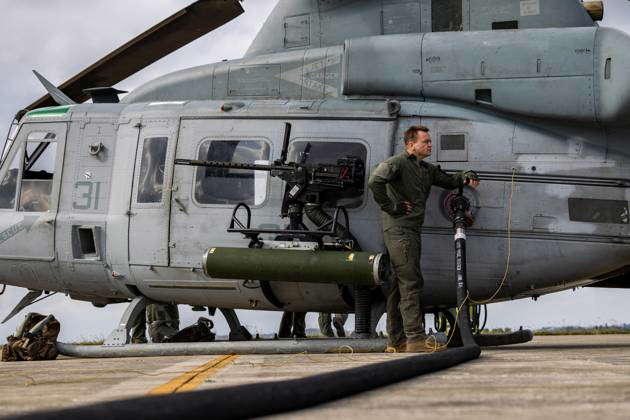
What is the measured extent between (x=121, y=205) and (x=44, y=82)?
2.26 meters

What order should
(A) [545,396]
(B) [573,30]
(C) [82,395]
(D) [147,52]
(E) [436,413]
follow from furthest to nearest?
(D) [147,52] < (B) [573,30] < (C) [82,395] < (A) [545,396] < (E) [436,413]

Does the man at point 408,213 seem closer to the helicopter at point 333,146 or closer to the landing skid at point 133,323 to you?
the helicopter at point 333,146

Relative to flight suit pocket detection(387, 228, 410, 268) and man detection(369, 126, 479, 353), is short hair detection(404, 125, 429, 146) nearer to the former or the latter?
man detection(369, 126, 479, 353)

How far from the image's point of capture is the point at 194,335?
929cm

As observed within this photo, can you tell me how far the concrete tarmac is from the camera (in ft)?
8.91

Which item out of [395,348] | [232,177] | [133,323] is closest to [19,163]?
[133,323]

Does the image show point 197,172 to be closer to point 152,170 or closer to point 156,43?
point 152,170

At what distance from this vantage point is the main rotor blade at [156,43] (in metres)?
9.30

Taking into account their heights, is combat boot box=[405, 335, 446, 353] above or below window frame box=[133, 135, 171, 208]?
below

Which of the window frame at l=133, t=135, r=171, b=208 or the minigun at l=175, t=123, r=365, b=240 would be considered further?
the window frame at l=133, t=135, r=171, b=208

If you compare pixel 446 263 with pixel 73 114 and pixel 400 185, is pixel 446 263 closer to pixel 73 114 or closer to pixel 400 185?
pixel 400 185

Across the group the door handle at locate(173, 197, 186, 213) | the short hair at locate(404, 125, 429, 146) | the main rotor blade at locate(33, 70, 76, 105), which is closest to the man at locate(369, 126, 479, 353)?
the short hair at locate(404, 125, 429, 146)

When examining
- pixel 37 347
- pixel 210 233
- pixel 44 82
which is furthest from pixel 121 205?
pixel 44 82

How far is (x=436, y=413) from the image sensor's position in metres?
2.66
